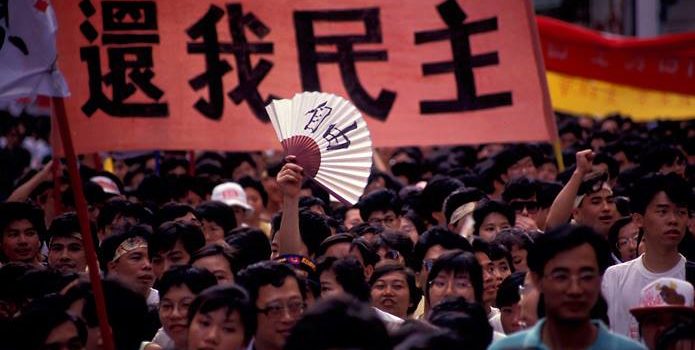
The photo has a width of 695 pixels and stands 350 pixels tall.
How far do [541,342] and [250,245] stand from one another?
131 inches

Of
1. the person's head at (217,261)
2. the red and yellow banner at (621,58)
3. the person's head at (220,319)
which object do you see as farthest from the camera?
the red and yellow banner at (621,58)

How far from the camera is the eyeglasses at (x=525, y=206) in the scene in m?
10.6

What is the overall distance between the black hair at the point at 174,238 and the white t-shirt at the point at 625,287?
92.5 inches

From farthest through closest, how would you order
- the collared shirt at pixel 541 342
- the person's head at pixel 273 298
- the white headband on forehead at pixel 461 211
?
the white headband on forehead at pixel 461 211, the person's head at pixel 273 298, the collared shirt at pixel 541 342

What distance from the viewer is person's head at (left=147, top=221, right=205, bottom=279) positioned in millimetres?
8734

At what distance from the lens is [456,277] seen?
781 centimetres

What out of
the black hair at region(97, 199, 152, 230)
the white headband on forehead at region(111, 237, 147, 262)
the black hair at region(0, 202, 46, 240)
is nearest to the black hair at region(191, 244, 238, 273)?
the white headband on forehead at region(111, 237, 147, 262)

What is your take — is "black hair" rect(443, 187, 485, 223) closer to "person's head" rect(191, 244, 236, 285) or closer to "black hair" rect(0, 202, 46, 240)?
"person's head" rect(191, 244, 236, 285)

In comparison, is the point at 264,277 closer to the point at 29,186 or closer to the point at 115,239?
the point at 115,239

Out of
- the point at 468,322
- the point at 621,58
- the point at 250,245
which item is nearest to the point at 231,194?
the point at 250,245

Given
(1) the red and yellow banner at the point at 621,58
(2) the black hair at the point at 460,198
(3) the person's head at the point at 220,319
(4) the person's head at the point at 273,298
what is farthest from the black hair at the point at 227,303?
(1) the red and yellow banner at the point at 621,58

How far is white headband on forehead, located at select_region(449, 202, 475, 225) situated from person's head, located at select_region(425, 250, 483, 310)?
230cm

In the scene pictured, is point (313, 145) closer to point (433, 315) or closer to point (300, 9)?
point (433, 315)

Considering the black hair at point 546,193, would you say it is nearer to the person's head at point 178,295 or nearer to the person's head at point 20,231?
the person's head at point 20,231
